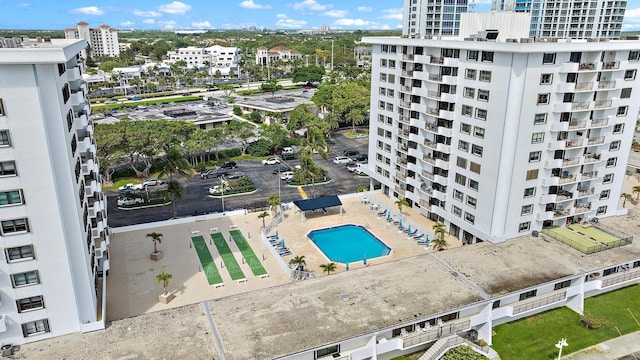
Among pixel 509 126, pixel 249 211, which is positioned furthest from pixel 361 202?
pixel 509 126

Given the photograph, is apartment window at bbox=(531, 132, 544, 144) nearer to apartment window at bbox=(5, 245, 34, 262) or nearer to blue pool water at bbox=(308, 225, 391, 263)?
blue pool water at bbox=(308, 225, 391, 263)

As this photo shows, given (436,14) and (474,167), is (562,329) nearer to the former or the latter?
(474,167)

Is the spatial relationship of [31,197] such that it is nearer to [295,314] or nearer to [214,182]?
[295,314]

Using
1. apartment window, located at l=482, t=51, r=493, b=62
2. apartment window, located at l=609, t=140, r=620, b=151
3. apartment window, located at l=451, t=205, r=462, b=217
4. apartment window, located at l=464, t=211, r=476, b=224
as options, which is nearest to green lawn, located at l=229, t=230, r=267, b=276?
apartment window, located at l=451, t=205, r=462, b=217

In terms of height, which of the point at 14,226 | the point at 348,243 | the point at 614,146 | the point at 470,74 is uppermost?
the point at 470,74

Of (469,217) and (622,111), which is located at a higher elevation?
(622,111)

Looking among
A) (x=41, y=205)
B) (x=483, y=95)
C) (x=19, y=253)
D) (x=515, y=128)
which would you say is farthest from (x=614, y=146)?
(x=19, y=253)

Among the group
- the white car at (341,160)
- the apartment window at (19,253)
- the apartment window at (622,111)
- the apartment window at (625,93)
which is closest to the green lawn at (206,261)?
the apartment window at (19,253)
